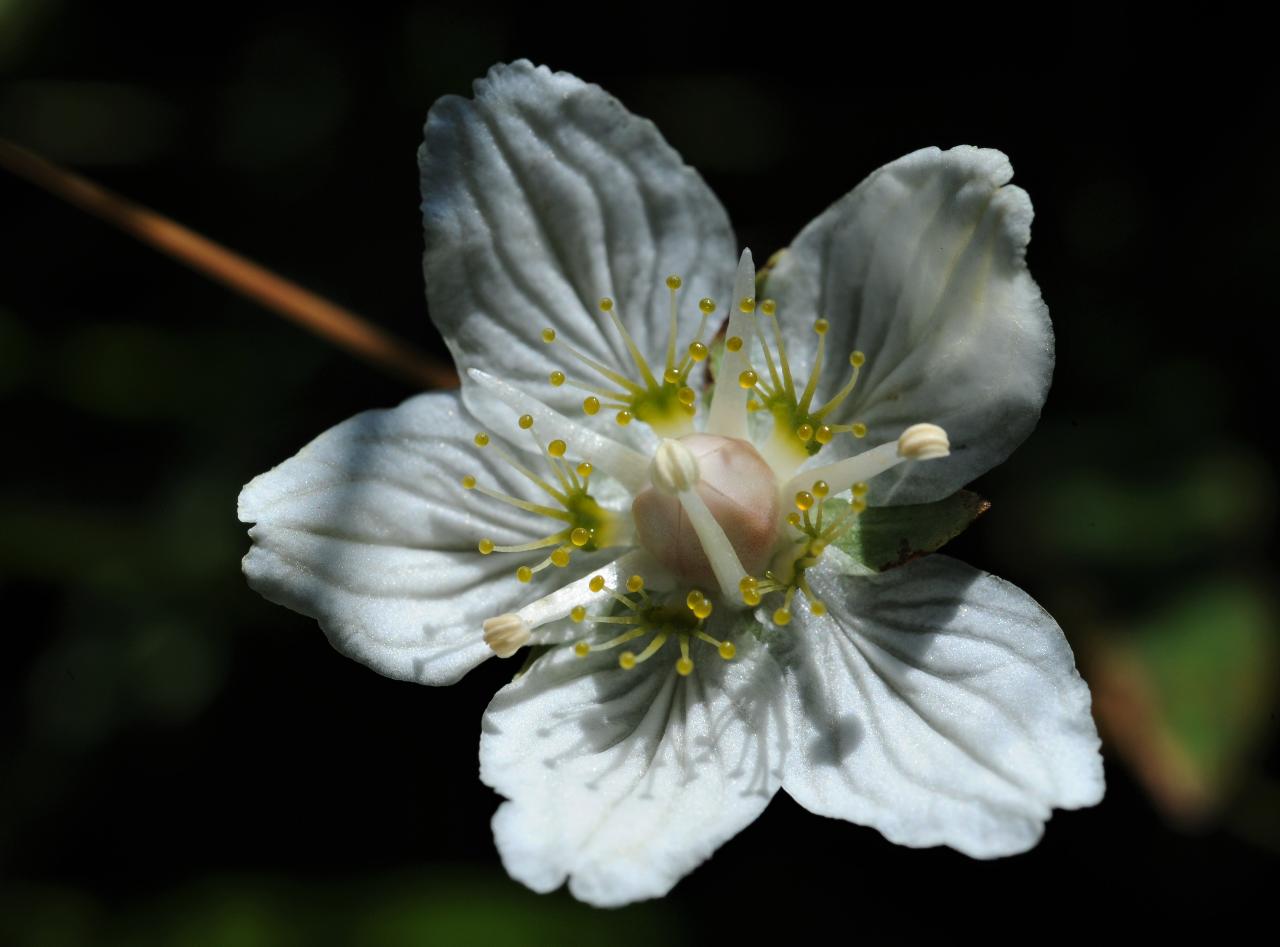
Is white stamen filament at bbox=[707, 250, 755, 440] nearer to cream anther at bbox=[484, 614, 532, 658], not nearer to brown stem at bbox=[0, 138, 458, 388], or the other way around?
cream anther at bbox=[484, 614, 532, 658]

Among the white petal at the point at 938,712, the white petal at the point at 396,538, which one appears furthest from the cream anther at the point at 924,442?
the white petal at the point at 396,538

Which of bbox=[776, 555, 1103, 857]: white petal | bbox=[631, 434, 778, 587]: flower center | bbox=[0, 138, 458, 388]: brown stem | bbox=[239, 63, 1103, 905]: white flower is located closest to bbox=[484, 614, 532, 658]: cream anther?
bbox=[239, 63, 1103, 905]: white flower

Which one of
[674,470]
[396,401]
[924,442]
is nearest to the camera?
[924,442]

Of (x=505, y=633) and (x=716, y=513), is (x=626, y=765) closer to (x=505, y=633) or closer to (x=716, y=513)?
(x=505, y=633)

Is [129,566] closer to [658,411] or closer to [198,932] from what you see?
[198,932]

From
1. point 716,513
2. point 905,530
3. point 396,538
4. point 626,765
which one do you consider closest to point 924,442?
point 905,530

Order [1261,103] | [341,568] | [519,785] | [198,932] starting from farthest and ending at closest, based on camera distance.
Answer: [1261,103] < [198,932] < [341,568] < [519,785]

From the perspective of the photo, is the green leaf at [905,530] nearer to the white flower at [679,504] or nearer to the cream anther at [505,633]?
the white flower at [679,504]

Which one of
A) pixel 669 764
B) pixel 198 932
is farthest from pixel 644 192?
pixel 198 932
